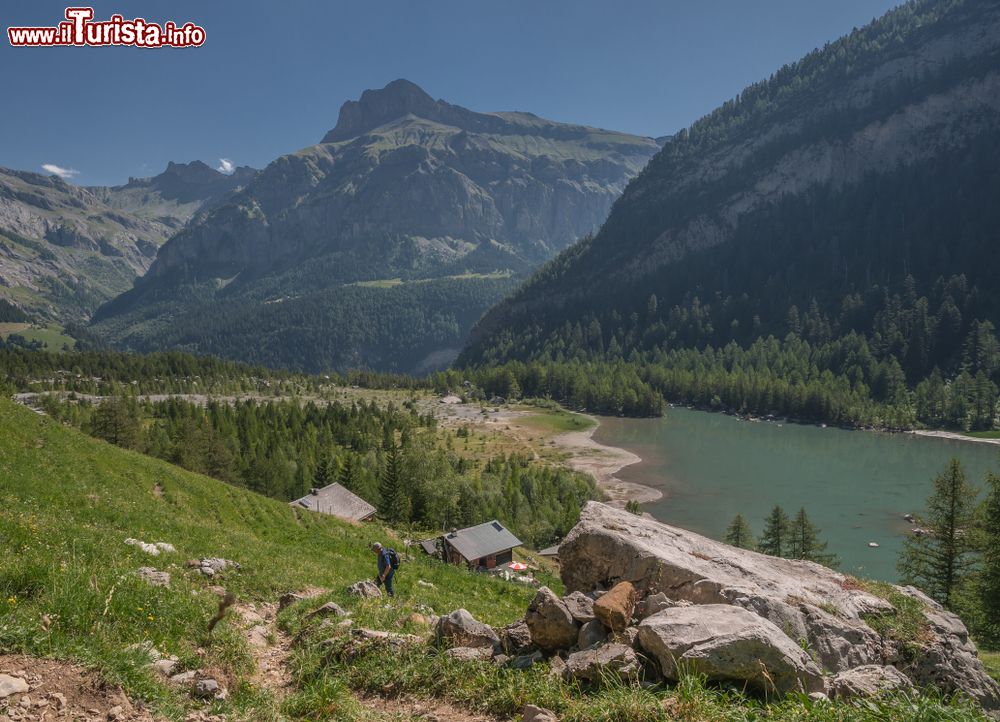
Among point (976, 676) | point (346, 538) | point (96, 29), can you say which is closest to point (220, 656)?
point (976, 676)

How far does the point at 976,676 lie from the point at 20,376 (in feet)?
571

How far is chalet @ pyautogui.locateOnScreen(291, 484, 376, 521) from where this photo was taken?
50.7m

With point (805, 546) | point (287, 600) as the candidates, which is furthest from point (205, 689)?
point (805, 546)

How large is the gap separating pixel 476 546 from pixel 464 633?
34.6 meters

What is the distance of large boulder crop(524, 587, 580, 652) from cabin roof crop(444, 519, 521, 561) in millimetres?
32662

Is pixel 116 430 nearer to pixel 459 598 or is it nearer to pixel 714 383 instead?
pixel 459 598

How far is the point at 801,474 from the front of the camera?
105 meters

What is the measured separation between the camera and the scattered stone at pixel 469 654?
9906 mm

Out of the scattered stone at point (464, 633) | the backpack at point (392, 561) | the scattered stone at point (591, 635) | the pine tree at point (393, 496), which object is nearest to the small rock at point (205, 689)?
the scattered stone at point (464, 633)

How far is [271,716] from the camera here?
8.27 m

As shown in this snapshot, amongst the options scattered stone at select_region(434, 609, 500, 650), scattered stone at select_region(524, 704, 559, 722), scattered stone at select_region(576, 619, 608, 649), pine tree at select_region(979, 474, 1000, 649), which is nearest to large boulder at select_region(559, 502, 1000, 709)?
scattered stone at select_region(576, 619, 608, 649)

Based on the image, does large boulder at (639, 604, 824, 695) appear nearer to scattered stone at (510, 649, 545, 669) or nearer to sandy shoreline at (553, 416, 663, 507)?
scattered stone at (510, 649, 545, 669)

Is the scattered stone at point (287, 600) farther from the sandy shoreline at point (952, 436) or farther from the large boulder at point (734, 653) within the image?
the sandy shoreline at point (952, 436)

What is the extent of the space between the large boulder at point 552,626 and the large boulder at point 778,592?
1.62 metres
